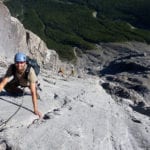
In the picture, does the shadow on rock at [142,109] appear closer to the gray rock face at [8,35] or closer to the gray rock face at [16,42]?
the gray rock face at [16,42]

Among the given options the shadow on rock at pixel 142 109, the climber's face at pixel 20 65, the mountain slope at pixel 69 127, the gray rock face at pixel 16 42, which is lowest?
the mountain slope at pixel 69 127

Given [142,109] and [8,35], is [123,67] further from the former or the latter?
[142,109]

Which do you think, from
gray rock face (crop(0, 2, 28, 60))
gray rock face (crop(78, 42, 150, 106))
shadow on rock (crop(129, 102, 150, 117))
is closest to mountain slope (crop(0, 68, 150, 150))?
shadow on rock (crop(129, 102, 150, 117))

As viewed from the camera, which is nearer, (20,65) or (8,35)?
(20,65)

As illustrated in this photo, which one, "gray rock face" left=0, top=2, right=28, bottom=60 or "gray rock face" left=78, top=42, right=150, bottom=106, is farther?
"gray rock face" left=0, top=2, right=28, bottom=60

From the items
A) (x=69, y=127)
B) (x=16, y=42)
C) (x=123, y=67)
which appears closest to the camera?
(x=69, y=127)

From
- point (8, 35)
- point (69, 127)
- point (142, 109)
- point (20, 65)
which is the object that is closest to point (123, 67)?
point (8, 35)

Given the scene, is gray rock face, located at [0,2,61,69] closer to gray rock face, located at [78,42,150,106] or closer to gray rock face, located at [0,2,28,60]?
gray rock face, located at [0,2,28,60]

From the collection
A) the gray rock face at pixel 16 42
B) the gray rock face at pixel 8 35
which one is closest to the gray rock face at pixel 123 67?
the gray rock face at pixel 16 42

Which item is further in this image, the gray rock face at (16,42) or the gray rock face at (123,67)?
the gray rock face at (16,42)

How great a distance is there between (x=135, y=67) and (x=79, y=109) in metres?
50.7

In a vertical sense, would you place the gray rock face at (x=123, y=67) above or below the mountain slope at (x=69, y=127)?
above

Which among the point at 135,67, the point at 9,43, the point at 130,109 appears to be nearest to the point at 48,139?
the point at 130,109

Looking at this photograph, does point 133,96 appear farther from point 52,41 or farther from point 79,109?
point 52,41
